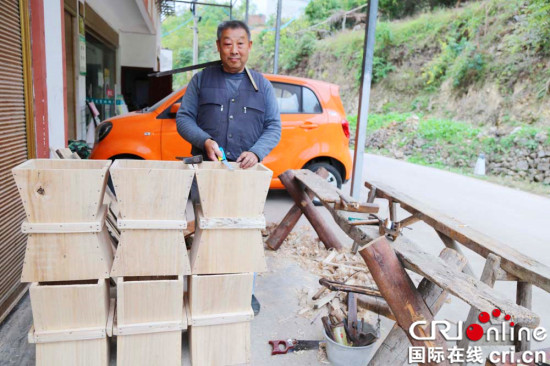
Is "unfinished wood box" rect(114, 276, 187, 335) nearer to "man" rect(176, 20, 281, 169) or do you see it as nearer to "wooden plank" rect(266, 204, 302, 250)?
"man" rect(176, 20, 281, 169)

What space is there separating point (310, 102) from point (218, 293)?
4417mm

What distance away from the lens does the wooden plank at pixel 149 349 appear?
235 centimetres

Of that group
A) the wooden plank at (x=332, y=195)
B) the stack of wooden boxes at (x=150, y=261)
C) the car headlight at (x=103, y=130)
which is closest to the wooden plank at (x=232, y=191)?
the stack of wooden boxes at (x=150, y=261)

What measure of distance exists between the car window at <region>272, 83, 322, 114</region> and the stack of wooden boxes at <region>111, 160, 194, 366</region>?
4098 millimetres

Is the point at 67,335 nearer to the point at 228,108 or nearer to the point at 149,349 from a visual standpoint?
the point at 149,349

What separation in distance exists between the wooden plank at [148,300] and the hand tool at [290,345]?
30.3 inches

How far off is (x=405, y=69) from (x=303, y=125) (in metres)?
15.9

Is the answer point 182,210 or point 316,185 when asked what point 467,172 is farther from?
point 182,210

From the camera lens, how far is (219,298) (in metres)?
→ 2.46

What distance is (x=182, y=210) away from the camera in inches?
88.2

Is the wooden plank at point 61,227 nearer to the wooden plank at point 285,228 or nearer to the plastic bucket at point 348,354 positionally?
the plastic bucket at point 348,354

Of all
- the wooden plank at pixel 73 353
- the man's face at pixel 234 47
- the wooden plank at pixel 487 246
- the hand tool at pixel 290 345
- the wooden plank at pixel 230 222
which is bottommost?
the hand tool at pixel 290 345

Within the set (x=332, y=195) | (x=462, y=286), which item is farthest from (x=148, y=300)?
(x=332, y=195)

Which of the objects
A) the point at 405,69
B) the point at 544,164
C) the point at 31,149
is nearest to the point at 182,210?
the point at 31,149
